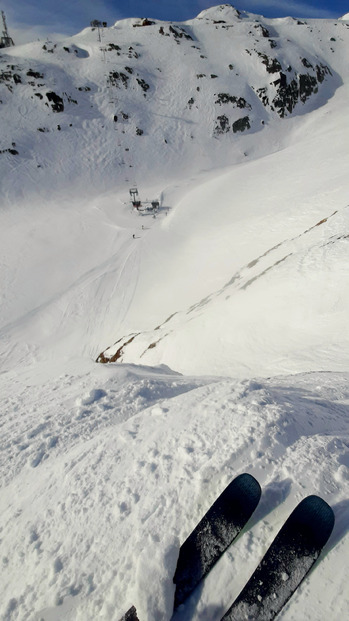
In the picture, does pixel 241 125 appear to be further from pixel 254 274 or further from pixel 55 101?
pixel 254 274

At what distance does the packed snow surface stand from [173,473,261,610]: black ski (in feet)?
0.25

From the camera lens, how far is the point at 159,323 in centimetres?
1497

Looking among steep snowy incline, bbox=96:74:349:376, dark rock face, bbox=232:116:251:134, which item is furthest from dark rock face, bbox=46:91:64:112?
steep snowy incline, bbox=96:74:349:376

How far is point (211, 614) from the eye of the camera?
221 centimetres

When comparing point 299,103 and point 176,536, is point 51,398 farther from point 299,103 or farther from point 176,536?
point 299,103

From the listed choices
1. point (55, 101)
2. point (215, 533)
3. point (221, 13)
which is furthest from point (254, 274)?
point (221, 13)

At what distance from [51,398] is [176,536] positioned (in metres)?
4.01

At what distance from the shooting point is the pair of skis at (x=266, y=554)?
7.14 ft

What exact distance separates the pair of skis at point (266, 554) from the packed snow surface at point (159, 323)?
0.25 feet

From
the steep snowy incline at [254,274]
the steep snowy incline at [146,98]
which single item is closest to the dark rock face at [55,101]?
the steep snowy incline at [146,98]

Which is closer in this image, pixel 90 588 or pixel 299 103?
pixel 90 588

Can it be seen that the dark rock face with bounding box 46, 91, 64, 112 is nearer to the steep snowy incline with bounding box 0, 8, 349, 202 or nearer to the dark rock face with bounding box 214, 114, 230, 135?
the steep snowy incline with bounding box 0, 8, 349, 202

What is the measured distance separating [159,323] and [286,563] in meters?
12.8

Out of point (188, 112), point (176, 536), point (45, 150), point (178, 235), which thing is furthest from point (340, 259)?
point (188, 112)
